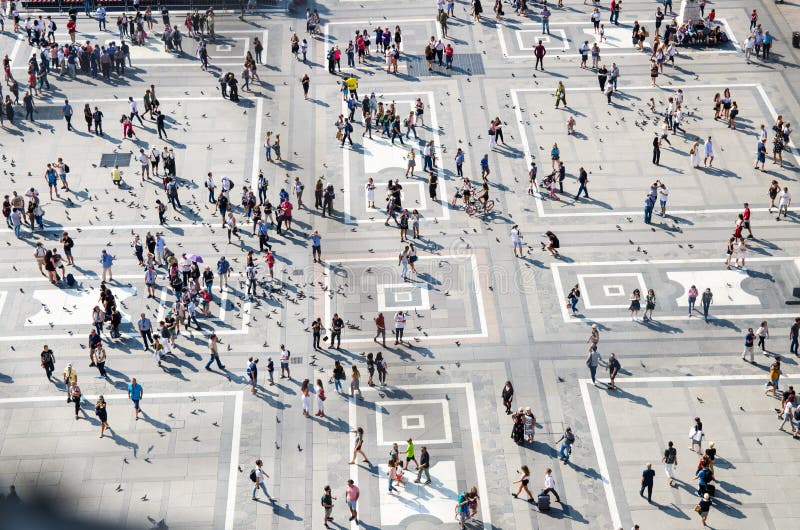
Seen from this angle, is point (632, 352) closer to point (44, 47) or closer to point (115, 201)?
point (115, 201)

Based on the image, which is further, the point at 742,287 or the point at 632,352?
the point at 742,287

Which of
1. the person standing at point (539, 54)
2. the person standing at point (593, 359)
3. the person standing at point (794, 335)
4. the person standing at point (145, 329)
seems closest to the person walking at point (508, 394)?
the person standing at point (593, 359)

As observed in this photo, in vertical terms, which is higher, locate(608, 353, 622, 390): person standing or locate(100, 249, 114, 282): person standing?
locate(608, 353, 622, 390): person standing

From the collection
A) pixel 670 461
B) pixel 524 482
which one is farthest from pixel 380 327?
pixel 670 461

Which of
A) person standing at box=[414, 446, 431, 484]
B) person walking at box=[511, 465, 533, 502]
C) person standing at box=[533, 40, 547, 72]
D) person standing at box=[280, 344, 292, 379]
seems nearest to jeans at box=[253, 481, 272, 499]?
person standing at box=[414, 446, 431, 484]

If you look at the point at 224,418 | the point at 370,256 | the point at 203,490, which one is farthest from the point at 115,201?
the point at 203,490

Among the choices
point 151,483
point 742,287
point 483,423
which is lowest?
point 151,483

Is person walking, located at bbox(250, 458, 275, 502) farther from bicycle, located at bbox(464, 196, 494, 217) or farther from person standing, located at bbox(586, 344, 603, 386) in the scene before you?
bicycle, located at bbox(464, 196, 494, 217)
